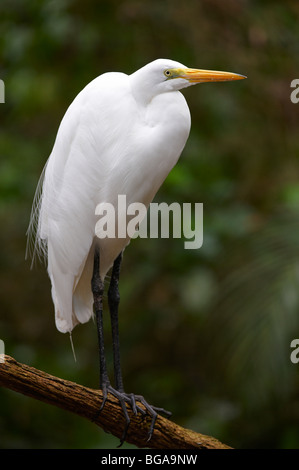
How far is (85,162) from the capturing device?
74.0 inches

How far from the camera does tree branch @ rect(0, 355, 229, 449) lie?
5.39ft

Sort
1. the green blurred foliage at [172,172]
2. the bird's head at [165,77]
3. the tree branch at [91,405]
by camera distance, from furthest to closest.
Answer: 1. the green blurred foliage at [172,172]
2. the bird's head at [165,77]
3. the tree branch at [91,405]

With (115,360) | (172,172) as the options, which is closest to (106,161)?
(115,360)

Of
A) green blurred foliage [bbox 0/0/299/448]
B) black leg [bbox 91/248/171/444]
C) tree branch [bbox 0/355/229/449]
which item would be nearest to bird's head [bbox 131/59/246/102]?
black leg [bbox 91/248/171/444]

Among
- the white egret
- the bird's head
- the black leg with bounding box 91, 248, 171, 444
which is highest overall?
the bird's head

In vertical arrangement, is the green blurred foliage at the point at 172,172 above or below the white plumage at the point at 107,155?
above

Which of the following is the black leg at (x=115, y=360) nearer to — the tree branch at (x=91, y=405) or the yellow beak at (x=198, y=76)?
the tree branch at (x=91, y=405)

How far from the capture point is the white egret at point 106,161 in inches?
70.4

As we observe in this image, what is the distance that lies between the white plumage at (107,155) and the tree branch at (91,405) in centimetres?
35

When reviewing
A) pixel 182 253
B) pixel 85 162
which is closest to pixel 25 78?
pixel 182 253

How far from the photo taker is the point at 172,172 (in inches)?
121

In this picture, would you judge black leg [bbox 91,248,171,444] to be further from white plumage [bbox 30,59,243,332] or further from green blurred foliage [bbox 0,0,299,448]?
green blurred foliage [bbox 0,0,299,448]

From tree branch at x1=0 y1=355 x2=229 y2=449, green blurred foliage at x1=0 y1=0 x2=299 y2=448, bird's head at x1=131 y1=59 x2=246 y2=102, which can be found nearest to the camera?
tree branch at x1=0 y1=355 x2=229 y2=449

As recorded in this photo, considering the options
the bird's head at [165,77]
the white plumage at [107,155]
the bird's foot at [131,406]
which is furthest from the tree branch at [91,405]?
the bird's head at [165,77]
